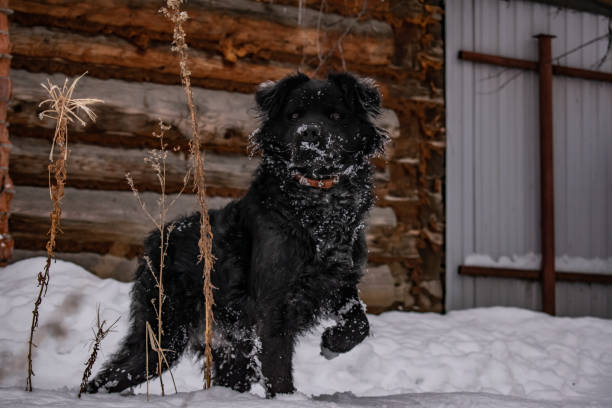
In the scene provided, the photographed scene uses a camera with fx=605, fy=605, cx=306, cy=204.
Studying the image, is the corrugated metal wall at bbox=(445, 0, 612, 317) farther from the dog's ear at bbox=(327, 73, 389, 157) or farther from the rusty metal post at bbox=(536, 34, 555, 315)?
the dog's ear at bbox=(327, 73, 389, 157)

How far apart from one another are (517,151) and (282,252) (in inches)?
210

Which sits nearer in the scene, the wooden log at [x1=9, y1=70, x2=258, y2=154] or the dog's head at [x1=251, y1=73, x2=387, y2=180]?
the dog's head at [x1=251, y1=73, x2=387, y2=180]

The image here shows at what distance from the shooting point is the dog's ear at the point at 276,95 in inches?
143

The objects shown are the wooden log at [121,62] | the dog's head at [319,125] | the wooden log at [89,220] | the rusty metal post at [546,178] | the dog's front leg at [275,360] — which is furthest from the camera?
the rusty metal post at [546,178]

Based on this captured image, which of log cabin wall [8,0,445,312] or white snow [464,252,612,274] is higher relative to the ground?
log cabin wall [8,0,445,312]

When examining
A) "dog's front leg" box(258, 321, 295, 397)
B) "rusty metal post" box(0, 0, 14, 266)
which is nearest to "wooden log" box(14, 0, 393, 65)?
"rusty metal post" box(0, 0, 14, 266)

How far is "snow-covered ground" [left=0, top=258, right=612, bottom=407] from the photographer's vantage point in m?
4.48

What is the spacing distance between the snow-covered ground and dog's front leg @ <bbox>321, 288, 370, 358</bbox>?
18.7 inches

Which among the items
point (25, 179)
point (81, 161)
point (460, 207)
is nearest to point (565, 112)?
point (460, 207)

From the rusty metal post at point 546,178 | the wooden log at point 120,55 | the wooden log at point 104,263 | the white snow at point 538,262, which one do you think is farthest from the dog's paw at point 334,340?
the rusty metal post at point 546,178

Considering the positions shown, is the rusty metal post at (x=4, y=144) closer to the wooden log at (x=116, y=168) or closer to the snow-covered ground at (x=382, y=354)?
the wooden log at (x=116, y=168)

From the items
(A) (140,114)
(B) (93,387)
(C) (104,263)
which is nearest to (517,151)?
(A) (140,114)

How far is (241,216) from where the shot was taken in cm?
355

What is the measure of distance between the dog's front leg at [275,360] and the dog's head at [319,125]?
0.92 m
